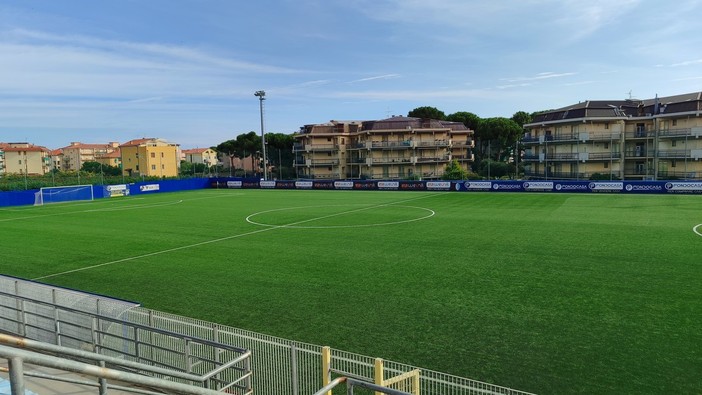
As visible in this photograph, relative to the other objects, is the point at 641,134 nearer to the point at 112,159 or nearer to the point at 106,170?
the point at 106,170

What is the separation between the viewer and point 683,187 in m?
44.9

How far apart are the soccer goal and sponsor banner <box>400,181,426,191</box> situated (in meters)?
35.9

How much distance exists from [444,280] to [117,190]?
5397cm

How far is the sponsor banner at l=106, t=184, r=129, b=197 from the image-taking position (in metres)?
59.6

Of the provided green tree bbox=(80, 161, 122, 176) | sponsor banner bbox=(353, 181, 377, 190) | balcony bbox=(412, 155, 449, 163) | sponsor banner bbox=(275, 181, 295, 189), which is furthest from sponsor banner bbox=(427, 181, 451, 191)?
green tree bbox=(80, 161, 122, 176)

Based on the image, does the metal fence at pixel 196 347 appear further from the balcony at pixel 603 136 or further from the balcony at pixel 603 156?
the balcony at pixel 603 136

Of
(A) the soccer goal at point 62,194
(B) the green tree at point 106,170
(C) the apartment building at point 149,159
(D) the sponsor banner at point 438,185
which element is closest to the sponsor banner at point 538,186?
(D) the sponsor banner at point 438,185

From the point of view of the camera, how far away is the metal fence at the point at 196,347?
8.78 metres

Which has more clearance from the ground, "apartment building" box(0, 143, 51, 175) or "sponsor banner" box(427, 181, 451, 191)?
"apartment building" box(0, 143, 51, 175)

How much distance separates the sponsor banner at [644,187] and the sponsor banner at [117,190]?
55.8m

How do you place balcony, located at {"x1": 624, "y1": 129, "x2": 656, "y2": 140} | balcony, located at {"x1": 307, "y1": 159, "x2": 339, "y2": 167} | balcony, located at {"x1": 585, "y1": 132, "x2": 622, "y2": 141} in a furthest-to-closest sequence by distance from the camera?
1. balcony, located at {"x1": 307, "y1": 159, "x2": 339, "y2": 167}
2. balcony, located at {"x1": 585, "y1": 132, "x2": 622, "y2": 141}
3. balcony, located at {"x1": 624, "y1": 129, "x2": 656, "y2": 140}

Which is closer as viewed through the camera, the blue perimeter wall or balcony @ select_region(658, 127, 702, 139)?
the blue perimeter wall

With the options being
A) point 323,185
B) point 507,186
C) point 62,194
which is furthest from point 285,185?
point 507,186

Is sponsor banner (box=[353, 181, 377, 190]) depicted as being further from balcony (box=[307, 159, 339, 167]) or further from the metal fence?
the metal fence
